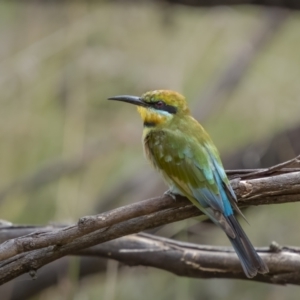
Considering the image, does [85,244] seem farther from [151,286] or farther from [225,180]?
[151,286]

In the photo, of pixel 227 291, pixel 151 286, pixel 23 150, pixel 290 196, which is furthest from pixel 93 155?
pixel 290 196

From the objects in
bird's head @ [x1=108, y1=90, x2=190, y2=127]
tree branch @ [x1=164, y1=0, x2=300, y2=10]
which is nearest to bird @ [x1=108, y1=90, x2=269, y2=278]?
bird's head @ [x1=108, y1=90, x2=190, y2=127]

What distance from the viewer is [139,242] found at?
1.86m

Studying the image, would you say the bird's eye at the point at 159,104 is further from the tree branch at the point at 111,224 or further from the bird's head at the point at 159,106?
the tree branch at the point at 111,224

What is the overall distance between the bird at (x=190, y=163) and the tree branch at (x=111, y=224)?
0.33ft

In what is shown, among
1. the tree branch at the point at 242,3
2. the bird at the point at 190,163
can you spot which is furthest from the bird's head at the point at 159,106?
the tree branch at the point at 242,3

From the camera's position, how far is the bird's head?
6.40 ft

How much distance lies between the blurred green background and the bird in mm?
750

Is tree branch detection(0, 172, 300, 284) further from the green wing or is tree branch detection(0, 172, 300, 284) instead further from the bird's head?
the bird's head

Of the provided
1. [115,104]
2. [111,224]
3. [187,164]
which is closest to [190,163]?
[187,164]

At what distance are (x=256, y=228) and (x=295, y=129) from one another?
54cm

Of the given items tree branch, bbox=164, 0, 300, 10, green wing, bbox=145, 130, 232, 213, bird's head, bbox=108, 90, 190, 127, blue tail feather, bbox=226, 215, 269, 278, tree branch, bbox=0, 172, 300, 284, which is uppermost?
tree branch, bbox=164, 0, 300, 10

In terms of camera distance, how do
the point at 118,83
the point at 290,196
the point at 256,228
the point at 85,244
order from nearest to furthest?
1. the point at 290,196
2. the point at 85,244
3. the point at 256,228
4. the point at 118,83

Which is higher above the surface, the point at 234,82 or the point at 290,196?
the point at 234,82
